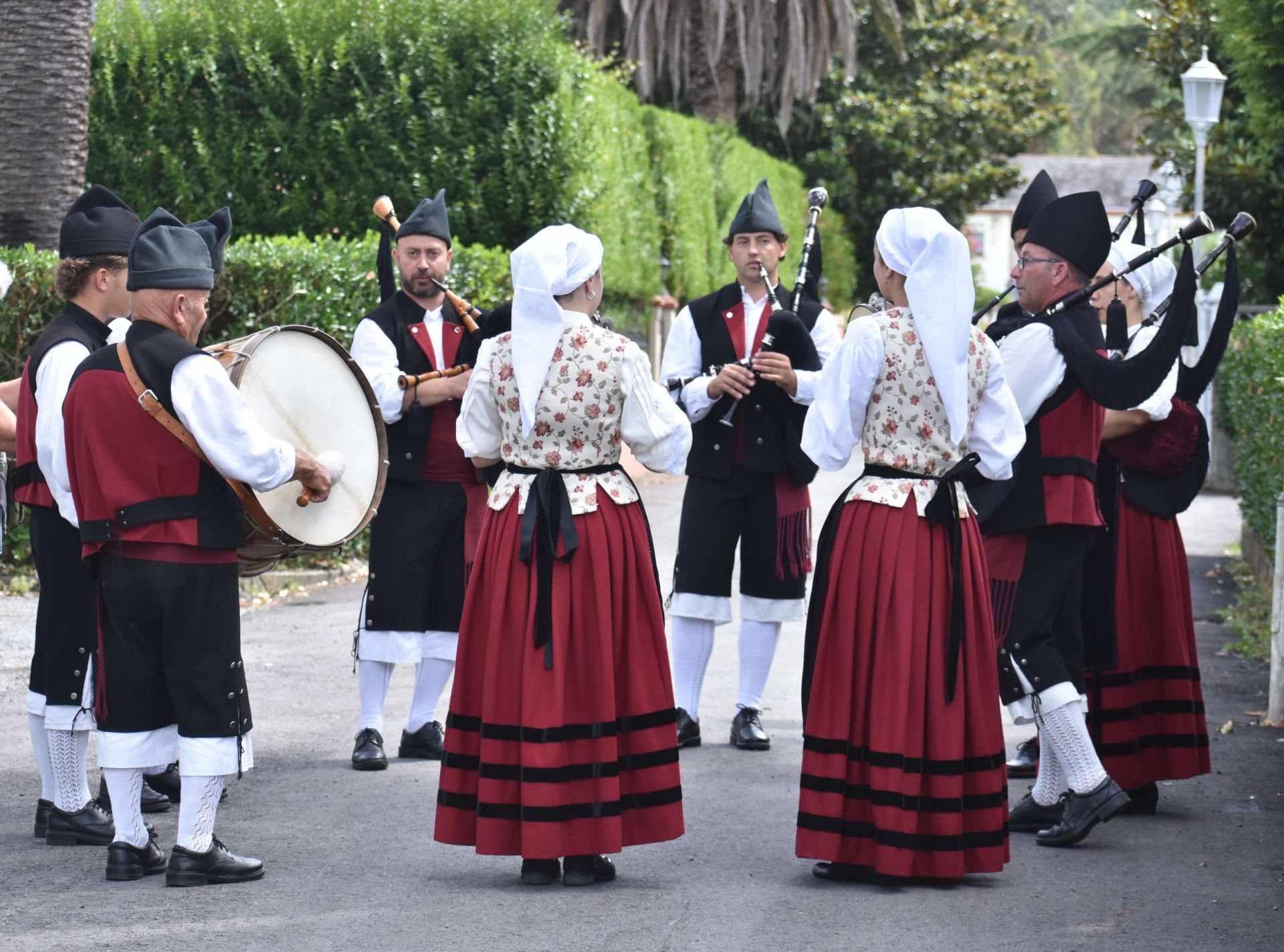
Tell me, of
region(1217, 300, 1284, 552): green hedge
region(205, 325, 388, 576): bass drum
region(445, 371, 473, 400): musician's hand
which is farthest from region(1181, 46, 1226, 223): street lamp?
region(205, 325, 388, 576): bass drum

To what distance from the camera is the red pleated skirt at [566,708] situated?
17.0 feet

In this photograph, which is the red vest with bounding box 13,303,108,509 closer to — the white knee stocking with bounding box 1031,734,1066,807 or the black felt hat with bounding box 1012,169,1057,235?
the black felt hat with bounding box 1012,169,1057,235

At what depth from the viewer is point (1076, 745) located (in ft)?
18.6

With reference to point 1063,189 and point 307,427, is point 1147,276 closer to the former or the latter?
point 307,427

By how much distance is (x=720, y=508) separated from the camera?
24.0 ft

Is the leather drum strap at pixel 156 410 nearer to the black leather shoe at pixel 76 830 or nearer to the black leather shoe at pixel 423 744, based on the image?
the black leather shoe at pixel 76 830

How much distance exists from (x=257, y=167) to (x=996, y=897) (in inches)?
456

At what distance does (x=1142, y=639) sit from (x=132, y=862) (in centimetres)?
370

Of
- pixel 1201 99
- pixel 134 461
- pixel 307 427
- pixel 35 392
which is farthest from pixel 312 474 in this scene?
pixel 1201 99

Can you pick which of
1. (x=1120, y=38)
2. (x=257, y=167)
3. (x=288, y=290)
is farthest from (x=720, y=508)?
(x=1120, y=38)

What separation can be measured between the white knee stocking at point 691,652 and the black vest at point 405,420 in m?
1.33

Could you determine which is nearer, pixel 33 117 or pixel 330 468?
pixel 330 468

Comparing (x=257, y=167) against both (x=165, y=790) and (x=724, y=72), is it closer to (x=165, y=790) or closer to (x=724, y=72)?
(x=165, y=790)

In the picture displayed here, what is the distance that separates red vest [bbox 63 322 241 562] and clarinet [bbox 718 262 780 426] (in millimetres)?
2633
